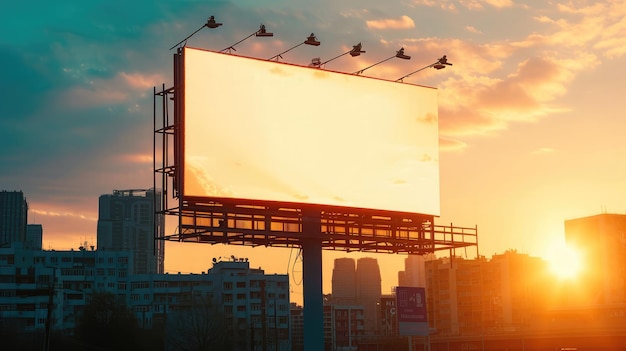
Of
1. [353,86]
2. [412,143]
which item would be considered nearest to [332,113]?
[353,86]

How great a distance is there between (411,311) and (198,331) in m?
47.9

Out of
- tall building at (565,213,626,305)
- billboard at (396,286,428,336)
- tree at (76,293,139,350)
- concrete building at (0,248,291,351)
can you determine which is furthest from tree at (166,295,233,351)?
tall building at (565,213,626,305)

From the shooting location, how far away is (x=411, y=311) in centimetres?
4800

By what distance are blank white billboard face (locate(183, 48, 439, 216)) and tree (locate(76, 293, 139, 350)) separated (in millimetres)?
51868

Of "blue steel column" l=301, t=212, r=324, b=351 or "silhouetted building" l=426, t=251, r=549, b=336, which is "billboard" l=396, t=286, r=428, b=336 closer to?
"blue steel column" l=301, t=212, r=324, b=351

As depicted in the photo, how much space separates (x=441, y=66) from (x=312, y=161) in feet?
26.0

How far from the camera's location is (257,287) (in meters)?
134

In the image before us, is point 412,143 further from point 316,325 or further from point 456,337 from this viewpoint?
point 456,337

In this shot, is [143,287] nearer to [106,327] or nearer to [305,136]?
[106,327]

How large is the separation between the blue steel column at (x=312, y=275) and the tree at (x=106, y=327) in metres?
50.7

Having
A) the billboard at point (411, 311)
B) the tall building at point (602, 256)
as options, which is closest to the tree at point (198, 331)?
the billboard at point (411, 311)

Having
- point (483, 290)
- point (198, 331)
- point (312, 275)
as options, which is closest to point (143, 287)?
point (198, 331)

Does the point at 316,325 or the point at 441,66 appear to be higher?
the point at 441,66

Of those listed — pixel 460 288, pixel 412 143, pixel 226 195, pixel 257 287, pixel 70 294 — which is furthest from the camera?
pixel 460 288
